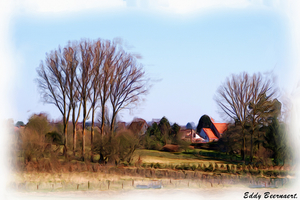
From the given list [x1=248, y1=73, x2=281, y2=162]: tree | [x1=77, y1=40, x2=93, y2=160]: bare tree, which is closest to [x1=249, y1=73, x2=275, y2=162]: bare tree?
[x1=248, y1=73, x2=281, y2=162]: tree

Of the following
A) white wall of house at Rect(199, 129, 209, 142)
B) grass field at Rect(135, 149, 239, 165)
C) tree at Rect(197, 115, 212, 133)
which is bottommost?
grass field at Rect(135, 149, 239, 165)

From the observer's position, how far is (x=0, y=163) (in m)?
18.1

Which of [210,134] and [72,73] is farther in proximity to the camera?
[210,134]

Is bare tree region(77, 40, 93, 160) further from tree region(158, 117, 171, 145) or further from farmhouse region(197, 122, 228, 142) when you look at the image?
farmhouse region(197, 122, 228, 142)

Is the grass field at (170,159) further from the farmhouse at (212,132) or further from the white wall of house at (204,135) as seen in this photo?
the white wall of house at (204,135)

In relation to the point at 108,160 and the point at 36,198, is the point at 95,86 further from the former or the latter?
the point at 36,198

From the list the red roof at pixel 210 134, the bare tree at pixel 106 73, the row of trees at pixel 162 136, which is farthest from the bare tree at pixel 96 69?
the red roof at pixel 210 134

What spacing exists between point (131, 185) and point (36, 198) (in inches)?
203

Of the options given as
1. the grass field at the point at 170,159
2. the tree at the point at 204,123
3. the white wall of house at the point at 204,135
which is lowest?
the grass field at the point at 170,159

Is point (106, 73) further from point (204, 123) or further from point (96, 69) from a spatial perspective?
point (204, 123)

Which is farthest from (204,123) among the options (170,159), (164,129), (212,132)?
(170,159)

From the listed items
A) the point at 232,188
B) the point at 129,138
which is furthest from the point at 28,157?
the point at 232,188

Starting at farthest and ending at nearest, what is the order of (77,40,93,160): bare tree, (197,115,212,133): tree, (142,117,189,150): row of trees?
(197,115,212,133): tree → (142,117,189,150): row of trees → (77,40,93,160): bare tree

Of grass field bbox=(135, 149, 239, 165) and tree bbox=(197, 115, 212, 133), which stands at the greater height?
tree bbox=(197, 115, 212, 133)
